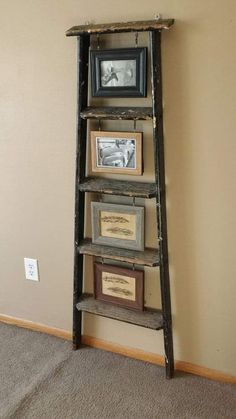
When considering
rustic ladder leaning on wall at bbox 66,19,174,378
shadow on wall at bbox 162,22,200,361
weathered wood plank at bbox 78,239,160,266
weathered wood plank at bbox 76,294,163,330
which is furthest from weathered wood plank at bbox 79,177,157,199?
weathered wood plank at bbox 76,294,163,330

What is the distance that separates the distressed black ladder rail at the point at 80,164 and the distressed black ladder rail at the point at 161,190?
284mm

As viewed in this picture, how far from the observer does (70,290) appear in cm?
199

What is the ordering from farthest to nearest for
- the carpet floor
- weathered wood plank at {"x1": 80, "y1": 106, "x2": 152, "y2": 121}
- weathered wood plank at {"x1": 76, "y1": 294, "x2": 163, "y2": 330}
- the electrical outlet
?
the electrical outlet → weathered wood plank at {"x1": 76, "y1": 294, "x2": 163, "y2": 330} → the carpet floor → weathered wood plank at {"x1": 80, "y1": 106, "x2": 152, "y2": 121}

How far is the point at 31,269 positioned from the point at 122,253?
0.58m

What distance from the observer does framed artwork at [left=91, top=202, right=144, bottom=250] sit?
5.54 feet

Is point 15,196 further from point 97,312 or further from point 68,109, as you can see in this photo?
point 97,312

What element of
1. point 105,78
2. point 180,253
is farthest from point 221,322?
point 105,78

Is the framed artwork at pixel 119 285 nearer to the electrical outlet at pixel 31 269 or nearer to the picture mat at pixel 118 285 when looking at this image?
the picture mat at pixel 118 285

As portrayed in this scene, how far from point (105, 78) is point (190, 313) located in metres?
1.02

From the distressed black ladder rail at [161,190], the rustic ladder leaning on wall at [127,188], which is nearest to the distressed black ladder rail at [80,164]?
the rustic ladder leaning on wall at [127,188]

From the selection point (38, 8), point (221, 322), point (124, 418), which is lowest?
point (124, 418)

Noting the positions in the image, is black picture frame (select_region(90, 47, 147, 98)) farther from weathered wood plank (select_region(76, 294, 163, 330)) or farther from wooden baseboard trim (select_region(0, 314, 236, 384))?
wooden baseboard trim (select_region(0, 314, 236, 384))

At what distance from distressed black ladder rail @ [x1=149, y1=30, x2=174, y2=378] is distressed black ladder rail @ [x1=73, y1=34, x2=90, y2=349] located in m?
0.28

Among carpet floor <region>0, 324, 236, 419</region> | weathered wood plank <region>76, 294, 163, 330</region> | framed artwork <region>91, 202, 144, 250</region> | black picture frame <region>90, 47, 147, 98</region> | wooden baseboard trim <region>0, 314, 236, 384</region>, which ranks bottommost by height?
carpet floor <region>0, 324, 236, 419</region>
